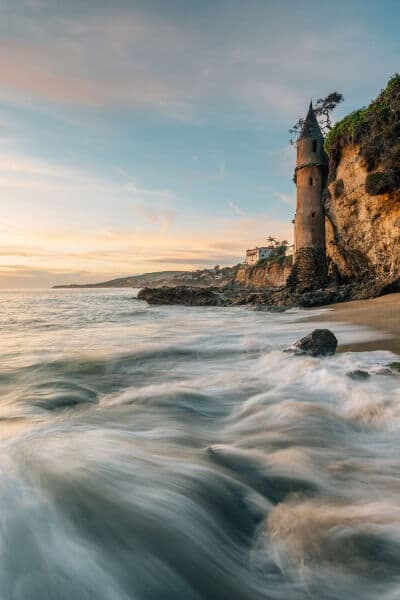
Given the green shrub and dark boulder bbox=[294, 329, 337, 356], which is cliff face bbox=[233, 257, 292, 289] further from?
dark boulder bbox=[294, 329, 337, 356]

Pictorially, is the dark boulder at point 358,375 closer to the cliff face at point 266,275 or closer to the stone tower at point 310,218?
the stone tower at point 310,218

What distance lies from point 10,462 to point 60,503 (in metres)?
0.84

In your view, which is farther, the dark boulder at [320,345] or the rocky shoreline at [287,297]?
the rocky shoreline at [287,297]

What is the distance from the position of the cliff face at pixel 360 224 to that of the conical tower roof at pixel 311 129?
8.69m

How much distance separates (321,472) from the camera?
114 inches

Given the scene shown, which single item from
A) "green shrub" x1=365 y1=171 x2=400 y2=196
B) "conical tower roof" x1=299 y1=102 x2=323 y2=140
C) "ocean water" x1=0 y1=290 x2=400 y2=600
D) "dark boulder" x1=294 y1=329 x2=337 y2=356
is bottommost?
"ocean water" x1=0 y1=290 x2=400 y2=600

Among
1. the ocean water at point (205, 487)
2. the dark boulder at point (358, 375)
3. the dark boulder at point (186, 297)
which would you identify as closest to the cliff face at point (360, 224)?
the dark boulder at point (186, 297)

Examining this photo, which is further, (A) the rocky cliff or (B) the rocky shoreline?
(B) the rocky shoreline

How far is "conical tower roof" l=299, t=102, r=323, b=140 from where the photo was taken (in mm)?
29250

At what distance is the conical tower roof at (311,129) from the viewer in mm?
29250

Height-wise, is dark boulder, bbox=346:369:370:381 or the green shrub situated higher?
the green shrub

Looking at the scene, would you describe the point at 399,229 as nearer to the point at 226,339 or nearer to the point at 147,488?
the point at 226,339

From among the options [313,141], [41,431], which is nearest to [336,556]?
[41,431]

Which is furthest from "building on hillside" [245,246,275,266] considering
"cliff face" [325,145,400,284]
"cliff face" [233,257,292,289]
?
"cliff face" [325,145,400,284]
